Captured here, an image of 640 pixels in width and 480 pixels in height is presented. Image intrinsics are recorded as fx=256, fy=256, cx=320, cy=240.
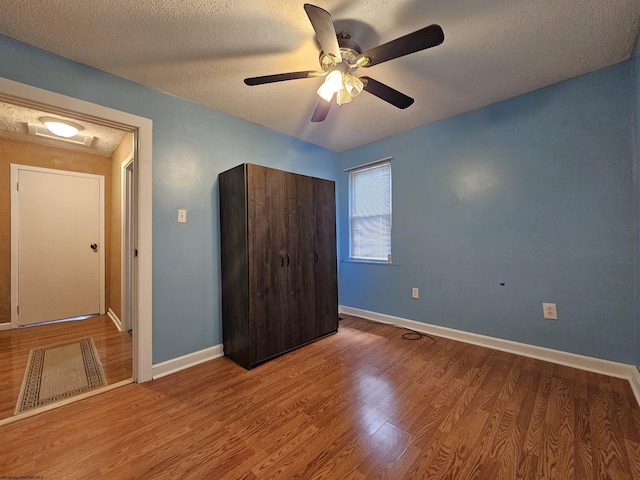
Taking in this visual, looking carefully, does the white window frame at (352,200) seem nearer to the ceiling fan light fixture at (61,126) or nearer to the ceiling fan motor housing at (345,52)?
the ceiling fan motor housing at (345,52)

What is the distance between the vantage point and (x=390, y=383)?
1881mm

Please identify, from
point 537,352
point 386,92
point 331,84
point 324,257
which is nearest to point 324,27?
point 331,84

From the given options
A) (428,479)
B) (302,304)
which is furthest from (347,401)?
(302,304)

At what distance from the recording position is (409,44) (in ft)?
4.20

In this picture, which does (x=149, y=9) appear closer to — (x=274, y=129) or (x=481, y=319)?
(x=274, y=129)

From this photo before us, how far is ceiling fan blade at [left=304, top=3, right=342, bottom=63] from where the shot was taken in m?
1.12

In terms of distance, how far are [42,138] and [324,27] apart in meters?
3.87

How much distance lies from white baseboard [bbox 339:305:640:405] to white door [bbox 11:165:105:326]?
4.15 m

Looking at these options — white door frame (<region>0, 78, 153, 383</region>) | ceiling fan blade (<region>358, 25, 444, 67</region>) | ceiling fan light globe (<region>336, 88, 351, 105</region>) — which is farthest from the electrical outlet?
white door frame (<region>0, 78, 153, 383</region>)

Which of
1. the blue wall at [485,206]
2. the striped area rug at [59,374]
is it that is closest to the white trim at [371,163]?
the blue wall at [485,206]

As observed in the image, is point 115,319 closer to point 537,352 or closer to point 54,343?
point 54,343

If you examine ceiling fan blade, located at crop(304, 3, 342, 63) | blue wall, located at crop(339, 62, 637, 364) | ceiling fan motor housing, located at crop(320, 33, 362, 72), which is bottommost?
blue wall, located at crop(339, 62, 637, 364)

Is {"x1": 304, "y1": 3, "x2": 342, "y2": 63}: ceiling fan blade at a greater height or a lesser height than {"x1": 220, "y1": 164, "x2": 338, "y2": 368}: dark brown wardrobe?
greater

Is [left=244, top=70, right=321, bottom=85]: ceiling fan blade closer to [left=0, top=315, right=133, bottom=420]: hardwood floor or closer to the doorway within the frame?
the doorway
